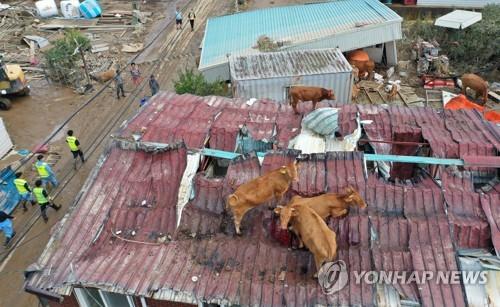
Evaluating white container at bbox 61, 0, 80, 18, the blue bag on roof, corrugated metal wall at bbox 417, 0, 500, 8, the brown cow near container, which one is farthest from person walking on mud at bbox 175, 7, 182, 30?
the blue bag on roof

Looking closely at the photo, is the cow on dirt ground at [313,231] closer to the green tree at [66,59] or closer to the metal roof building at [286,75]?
the metal roof building at [286,75]

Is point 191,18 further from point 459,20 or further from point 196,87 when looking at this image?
point 459,20

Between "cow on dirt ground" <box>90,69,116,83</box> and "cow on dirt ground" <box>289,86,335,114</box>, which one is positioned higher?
"cow on dirt ground" <box>289,86,335,114</box>

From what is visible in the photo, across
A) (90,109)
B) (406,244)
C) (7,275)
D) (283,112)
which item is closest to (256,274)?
(406,244)

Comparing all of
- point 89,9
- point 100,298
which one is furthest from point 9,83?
point 100,298

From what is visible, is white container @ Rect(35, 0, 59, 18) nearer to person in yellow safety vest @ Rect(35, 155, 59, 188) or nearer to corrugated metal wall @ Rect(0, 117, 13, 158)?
corrugated metal wall @ Rect(0, 117, 13, 158)
